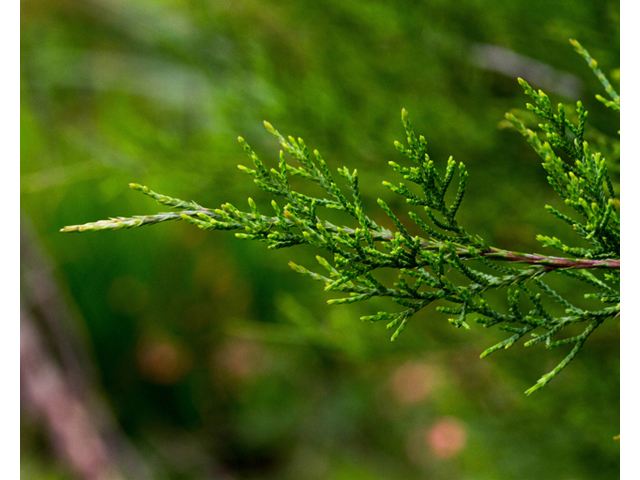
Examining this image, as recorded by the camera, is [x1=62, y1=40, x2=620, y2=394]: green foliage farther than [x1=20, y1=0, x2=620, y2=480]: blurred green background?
No

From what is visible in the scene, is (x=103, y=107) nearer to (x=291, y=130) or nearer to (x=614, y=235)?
(x=291, y=130)

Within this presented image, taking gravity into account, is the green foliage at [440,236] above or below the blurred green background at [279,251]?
above

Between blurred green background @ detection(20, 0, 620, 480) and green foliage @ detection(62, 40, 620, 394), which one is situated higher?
green foliage @ detection(62, 40, 620, 394)

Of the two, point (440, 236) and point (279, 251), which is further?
point (279, 251)

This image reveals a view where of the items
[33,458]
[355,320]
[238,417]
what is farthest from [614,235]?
[33,458]

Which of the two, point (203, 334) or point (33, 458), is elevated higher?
point (203, 334)

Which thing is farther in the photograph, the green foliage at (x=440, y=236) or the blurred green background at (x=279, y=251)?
the blurred green background at (x=279, y=251)

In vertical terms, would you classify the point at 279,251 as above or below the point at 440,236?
below

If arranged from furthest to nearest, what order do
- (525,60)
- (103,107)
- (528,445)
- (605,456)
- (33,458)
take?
(103,107) → (33,458) → (528,445) → (605,456) → (525,60)
